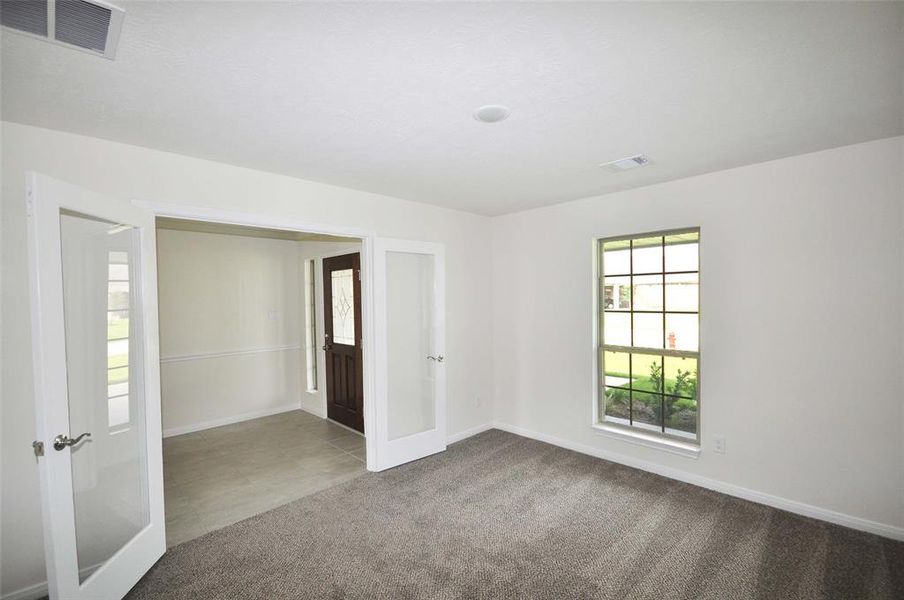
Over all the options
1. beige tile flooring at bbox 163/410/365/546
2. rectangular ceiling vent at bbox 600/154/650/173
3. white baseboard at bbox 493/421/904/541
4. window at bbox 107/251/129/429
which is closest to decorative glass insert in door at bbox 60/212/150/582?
window at bbox 107/251/129/429

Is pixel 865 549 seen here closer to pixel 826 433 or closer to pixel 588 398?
pixel 826 433

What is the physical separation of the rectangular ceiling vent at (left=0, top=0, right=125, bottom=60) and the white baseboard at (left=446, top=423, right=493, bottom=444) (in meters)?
4.02

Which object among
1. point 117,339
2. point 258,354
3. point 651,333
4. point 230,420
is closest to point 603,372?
point 651,333

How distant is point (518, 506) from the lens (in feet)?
10.2

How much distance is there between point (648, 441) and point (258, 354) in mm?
4712

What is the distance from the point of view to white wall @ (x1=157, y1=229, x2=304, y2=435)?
4.81m

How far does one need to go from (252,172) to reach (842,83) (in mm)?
3430

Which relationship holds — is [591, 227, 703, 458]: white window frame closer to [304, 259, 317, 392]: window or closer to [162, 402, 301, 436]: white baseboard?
[304, 259, 317, 392]: window

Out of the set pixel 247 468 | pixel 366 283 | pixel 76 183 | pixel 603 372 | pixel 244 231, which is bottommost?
pixel 247 468

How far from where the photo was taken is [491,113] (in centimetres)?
211

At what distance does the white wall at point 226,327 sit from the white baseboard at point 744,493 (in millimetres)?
3624

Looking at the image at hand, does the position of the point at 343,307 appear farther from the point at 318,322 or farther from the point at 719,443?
the point at 719,443

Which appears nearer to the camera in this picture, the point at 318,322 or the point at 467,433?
the point at 467,433

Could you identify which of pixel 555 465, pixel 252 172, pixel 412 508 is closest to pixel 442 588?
pixel 412 508
